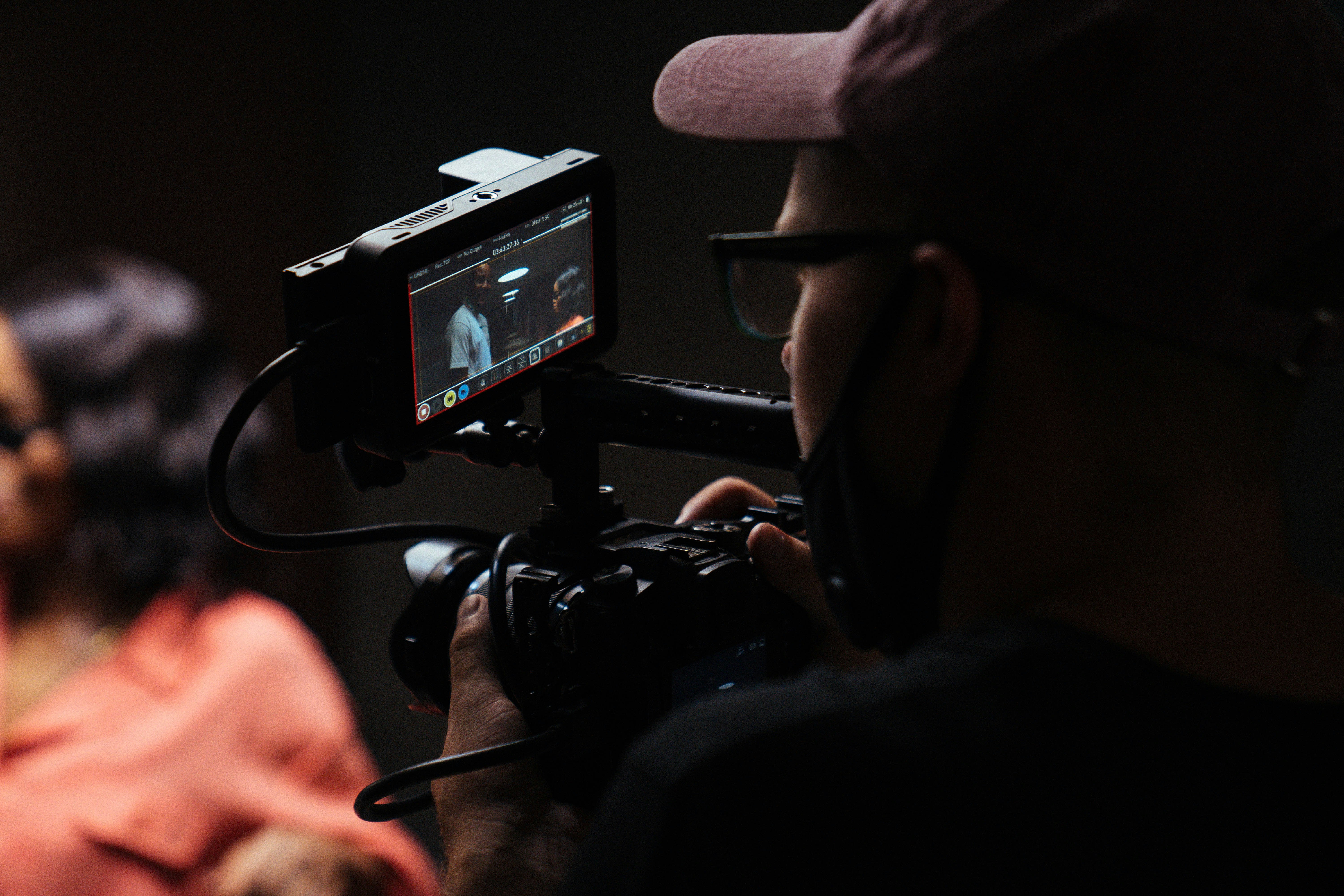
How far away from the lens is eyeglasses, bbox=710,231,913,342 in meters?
0.62

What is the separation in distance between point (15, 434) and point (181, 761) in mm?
550

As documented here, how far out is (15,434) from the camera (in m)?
1.78

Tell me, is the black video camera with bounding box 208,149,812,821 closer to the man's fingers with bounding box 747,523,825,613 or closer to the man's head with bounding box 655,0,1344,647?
the man's fingers with bounding box 747,523,825,613

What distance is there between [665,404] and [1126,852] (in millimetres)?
514

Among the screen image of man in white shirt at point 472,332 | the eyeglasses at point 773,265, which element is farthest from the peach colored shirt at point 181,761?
the eyeglasses at point 773,265

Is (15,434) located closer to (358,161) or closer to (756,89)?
(358,161)

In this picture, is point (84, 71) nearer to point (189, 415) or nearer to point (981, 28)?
point (189, 415)

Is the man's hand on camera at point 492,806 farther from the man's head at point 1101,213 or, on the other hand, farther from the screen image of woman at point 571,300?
the man's head at point 1101,213

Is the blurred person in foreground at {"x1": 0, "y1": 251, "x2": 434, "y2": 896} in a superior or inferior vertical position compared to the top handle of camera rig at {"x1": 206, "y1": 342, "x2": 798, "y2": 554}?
inferior

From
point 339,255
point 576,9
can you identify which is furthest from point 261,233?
point 339,255

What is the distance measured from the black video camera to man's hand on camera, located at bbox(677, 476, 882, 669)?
0.05 feet

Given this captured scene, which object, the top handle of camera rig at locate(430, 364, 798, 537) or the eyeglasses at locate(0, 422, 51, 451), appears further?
the eyeglasses at locate(0, 422, 51, 451)

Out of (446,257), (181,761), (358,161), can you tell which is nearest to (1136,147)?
(446,257)

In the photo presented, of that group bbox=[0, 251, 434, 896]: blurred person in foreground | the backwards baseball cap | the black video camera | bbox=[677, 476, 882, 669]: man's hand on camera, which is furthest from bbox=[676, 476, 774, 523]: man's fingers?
bbox=[0, 251, 434, 896]: blurred person in foreground
